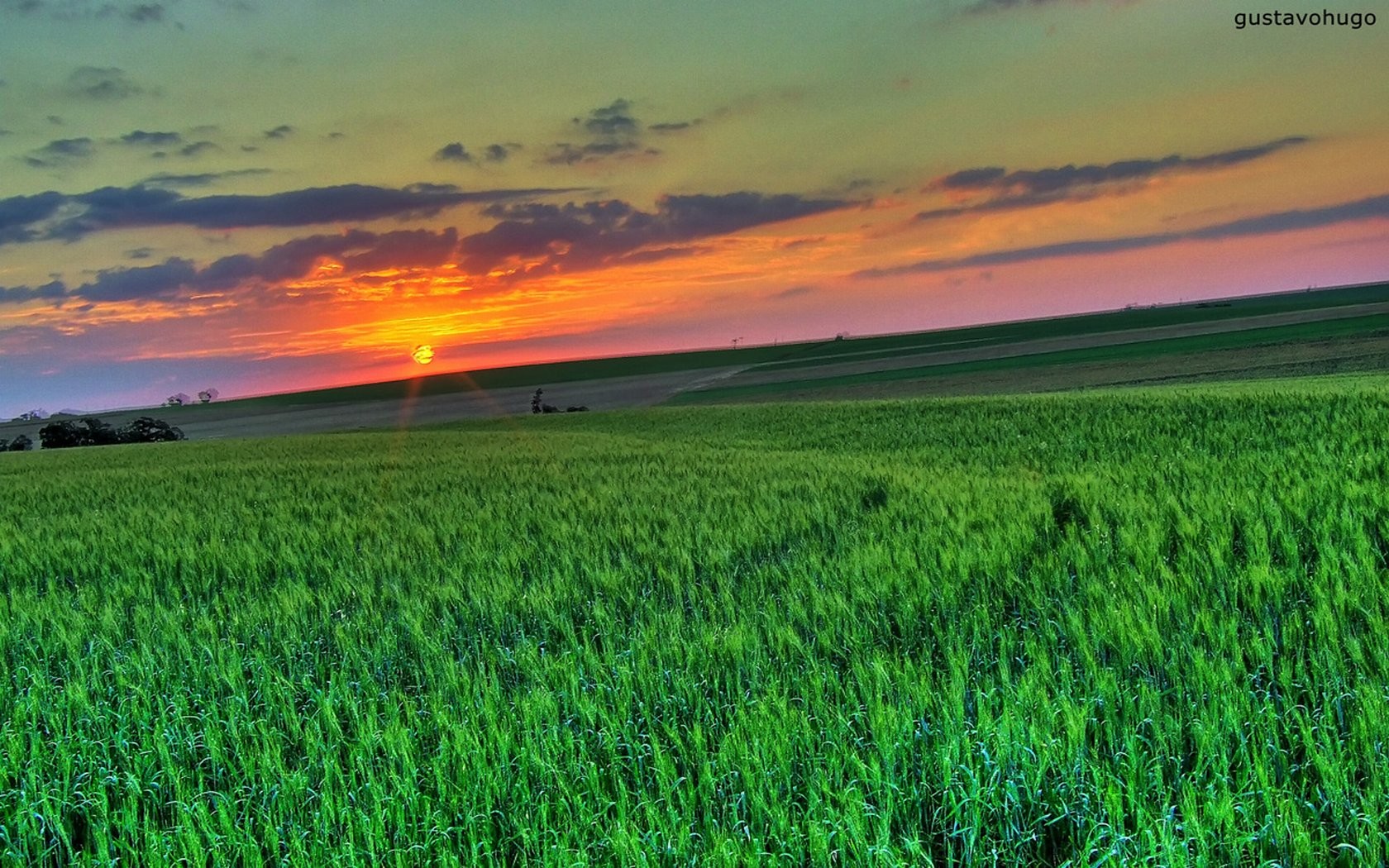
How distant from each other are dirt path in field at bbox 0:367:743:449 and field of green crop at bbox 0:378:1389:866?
66913 mm

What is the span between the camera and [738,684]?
12.0ft

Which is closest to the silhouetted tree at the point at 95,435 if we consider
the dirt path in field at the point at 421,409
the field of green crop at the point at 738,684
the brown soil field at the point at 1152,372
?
the dirt path in field at the point at 421,409

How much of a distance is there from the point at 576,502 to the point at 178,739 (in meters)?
6.15

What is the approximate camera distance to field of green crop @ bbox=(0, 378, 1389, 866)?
8.46 feet

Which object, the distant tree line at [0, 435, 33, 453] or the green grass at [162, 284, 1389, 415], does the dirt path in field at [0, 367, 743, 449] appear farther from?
the distant tree line at [0, 435, 33, 453]

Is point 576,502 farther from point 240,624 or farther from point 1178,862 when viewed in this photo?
point 1178,862

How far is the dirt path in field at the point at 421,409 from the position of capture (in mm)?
80688

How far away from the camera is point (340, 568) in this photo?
22.1ft

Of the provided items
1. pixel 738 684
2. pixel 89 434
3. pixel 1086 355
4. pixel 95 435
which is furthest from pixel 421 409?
pixel 738 684

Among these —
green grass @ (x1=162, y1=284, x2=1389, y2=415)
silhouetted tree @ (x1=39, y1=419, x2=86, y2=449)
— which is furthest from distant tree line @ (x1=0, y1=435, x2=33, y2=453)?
green grass @ (x1=162, y1=284, x2=1389, y2=415)

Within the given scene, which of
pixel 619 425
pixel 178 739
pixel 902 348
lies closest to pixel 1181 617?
pixel 178 739

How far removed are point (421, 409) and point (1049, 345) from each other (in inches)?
2964

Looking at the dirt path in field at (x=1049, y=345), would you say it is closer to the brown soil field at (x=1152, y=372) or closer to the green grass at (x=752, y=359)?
the green grass at (x=752, y=359)

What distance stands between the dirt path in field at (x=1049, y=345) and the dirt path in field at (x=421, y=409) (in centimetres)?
972
